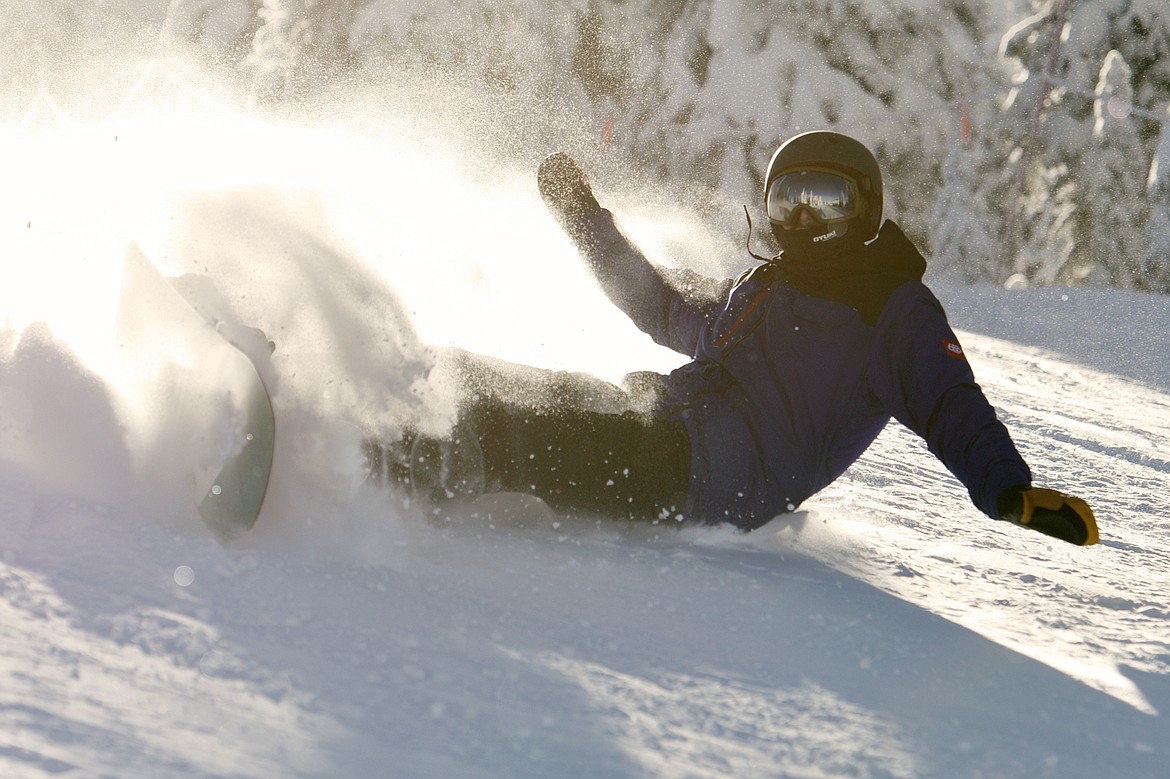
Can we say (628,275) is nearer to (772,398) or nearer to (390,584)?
(772,398)

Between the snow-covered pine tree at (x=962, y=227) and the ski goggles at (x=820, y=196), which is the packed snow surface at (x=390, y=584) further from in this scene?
the snow-covered pine tree at (x=962, y=227)

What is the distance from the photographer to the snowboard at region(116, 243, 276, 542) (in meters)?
1.95

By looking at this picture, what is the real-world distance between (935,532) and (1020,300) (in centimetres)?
718

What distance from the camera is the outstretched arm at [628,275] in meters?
2.88

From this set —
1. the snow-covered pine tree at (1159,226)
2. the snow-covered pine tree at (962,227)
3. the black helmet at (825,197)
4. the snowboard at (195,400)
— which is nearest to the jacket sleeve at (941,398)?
the black helmet at (825,197)

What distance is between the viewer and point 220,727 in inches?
50.6

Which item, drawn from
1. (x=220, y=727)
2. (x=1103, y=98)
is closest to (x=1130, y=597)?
(x=220, y=727)

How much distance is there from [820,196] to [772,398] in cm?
45

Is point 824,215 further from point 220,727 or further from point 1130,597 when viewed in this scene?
point 220,727

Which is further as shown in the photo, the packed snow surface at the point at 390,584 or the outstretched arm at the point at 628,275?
the outstretched arm at the point at 628,275

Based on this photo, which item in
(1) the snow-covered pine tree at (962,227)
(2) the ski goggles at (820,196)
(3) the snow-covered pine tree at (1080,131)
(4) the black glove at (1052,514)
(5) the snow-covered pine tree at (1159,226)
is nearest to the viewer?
(4) the black glove at (1052,514)

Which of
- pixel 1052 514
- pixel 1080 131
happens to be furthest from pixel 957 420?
pixel 1080 131

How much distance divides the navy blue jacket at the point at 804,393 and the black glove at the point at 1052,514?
144mm

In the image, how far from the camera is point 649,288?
117 inches
